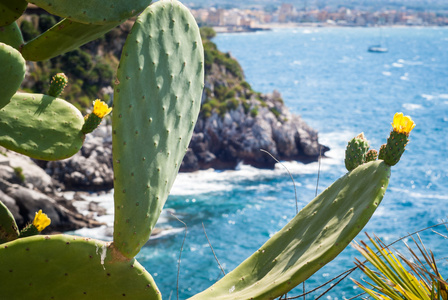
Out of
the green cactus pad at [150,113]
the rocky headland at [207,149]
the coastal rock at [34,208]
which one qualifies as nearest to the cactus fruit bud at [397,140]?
the green cactus pad at [150,113]

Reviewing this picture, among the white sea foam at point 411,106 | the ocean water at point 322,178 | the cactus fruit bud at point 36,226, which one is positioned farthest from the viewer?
the white sea foam at point 411,106

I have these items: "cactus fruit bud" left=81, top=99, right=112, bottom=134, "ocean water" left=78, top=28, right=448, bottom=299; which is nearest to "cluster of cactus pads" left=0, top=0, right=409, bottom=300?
"ocean water" left=78, top=28, right=448, bottom=299

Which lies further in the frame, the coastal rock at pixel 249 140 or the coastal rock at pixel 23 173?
the coastal rock at pixel 249 140

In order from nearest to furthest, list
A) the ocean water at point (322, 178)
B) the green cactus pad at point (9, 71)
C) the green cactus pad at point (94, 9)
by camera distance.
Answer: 1. the green cactus pad at point (94, 9)
2. the green cactus pad at point (9, 71)
3. the ocean water at point (322, 178)

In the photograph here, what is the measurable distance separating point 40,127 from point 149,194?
0.92 metres

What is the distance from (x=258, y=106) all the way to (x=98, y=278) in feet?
89.7

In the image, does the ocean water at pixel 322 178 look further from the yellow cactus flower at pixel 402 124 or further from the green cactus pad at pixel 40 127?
the yellow cactus flower at pixel 402 124

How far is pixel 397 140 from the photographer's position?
140 cm

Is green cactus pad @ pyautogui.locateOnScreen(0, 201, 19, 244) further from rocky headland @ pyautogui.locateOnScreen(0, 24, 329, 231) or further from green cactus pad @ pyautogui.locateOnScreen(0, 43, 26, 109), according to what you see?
rocky headland @ pyautogui.locateOnScreen(0, 24, 329, 231)

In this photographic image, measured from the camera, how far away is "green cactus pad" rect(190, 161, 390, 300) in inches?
53.1

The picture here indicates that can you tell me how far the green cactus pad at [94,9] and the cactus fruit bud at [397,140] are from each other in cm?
83

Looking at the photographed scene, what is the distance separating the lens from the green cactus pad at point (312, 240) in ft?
4.42

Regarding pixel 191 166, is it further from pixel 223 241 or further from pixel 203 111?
→ pixel 223 241

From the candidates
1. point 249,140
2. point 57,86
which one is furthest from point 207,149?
point 57,86
